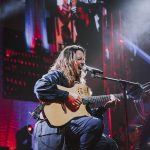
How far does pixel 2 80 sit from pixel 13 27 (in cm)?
136

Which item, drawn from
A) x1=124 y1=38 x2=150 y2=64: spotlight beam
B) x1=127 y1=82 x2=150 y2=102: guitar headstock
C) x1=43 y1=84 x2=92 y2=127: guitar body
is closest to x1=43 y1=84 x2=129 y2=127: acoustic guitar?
x1=43 y1=84 x2=92 y2=127: guitar body

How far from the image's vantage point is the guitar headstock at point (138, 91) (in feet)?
13.6

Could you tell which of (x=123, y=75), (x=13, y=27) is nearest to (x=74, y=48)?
(x=13, y=27)

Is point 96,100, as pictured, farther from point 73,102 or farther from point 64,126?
point 64,126

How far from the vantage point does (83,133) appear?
139 inches

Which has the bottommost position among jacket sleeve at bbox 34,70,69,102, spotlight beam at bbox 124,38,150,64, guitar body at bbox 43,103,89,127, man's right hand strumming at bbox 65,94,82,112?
guitar body at bbox 43,103,89,127

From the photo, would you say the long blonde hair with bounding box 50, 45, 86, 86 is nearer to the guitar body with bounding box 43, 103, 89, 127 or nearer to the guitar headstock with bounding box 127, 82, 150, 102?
the guitar body with bounding box 43, 103, 89, 127

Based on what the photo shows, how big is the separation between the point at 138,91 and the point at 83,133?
1.02 m

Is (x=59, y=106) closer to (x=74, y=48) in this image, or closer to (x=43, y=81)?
(x=43, y=81)

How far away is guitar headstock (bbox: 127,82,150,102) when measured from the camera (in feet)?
13.6

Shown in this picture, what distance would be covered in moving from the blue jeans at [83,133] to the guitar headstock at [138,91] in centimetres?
82

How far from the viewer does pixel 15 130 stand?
31.3 ft

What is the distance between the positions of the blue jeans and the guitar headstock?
822mm

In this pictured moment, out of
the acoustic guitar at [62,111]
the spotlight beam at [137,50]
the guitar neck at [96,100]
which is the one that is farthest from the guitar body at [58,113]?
the spotlight beam at [137,50]
